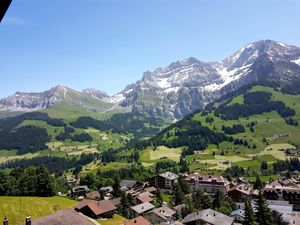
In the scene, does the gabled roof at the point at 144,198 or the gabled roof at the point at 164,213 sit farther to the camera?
the gabled roof at the point at 144,198

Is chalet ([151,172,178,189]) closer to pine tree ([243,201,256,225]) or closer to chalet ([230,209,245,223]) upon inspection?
chalet ([230,209,245,223])

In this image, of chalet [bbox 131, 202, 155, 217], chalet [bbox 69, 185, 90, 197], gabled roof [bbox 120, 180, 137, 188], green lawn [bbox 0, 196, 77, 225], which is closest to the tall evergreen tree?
green lawn [bbox 0, 196, 77, 225]

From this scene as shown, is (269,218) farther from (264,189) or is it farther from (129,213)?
(264,189)

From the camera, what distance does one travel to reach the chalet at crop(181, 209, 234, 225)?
10481cm

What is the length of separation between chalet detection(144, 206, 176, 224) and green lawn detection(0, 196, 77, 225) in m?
24.2

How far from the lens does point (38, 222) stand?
226 feet

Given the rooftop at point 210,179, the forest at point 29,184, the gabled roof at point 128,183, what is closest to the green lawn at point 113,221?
the forest at point 29,184

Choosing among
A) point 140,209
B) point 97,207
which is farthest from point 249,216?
point 140,209

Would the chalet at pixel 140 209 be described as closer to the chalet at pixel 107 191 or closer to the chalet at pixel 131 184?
the chalet at pixel 107 191

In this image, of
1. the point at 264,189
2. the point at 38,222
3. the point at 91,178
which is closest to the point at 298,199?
the point at 264,189

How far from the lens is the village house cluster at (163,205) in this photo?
9706 centimetres

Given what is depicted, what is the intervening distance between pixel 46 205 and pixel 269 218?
194ft

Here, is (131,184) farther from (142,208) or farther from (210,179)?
(142,208)

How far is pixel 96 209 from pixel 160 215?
23.3 m
